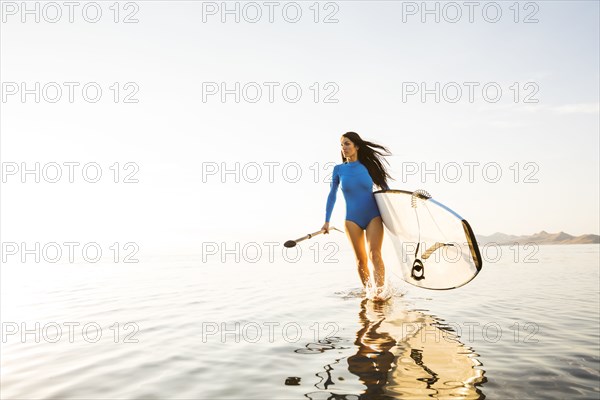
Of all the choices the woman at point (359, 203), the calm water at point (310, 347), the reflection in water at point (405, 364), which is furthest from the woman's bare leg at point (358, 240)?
the reflection in water at point (405, 364)

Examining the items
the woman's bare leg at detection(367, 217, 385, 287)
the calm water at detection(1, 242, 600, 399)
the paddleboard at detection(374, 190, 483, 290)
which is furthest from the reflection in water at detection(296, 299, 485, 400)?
the woman's bare leg at detection(367, 217, 385, 287)

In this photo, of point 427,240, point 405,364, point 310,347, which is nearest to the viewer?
point 405,364

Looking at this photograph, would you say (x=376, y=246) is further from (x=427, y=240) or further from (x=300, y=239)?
(x=300, y=239)

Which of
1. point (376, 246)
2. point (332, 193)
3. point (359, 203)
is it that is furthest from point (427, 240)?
point (332, 193)

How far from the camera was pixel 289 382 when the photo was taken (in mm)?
3543

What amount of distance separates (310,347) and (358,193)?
→ 12.8 ft

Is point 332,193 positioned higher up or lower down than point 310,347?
higher up

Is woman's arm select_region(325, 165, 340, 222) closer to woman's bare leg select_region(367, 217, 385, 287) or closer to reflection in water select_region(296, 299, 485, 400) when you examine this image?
woman's bare leg select_region(367, 217, 385, 287)

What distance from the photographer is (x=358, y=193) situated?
8086 millimetres

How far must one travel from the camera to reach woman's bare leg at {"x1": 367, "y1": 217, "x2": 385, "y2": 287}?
771 cm

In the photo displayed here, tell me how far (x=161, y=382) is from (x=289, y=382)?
40.8 inches

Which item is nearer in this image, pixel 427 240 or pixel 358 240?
pixel 427 240

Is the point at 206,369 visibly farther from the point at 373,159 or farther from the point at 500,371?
the point at 373,159

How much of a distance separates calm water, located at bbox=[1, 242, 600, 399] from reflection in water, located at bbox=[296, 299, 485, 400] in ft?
0.05
